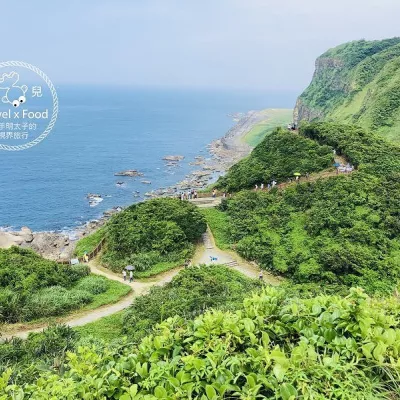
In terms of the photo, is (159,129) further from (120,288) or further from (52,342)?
(52,342)

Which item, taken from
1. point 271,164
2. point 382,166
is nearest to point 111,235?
point 271,164

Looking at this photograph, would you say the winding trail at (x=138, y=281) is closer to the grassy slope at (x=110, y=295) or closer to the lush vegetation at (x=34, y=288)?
the grassy slope at (x=110, y=295)

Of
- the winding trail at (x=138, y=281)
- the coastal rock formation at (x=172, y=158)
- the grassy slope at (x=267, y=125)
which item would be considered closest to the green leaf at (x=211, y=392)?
the winding trail at (x=138, y=281)

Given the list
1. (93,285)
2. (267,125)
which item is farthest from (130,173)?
(267,125)

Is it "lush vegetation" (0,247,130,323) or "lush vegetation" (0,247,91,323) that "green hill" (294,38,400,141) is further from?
"lush vegetation" (0,247,91,323)

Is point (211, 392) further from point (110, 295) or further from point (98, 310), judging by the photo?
point (110, 295)

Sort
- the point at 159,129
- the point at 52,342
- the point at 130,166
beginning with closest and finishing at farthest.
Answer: the point at 52,342, the point at 130,166, the point at 159,129
